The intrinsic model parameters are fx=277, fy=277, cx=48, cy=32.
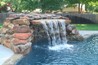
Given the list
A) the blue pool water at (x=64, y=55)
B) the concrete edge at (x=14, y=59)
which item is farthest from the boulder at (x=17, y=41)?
the concrete edge at (x=14, y=59)

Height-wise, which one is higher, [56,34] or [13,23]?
[13,23]

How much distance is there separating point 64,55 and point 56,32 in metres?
2.74

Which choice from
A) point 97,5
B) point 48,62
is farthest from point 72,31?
point 97,5

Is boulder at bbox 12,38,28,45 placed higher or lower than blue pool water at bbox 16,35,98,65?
higher

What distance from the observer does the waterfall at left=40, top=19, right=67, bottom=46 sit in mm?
11859

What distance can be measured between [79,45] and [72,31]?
4.27 feet

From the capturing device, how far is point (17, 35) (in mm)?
9812

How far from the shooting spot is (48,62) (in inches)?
336

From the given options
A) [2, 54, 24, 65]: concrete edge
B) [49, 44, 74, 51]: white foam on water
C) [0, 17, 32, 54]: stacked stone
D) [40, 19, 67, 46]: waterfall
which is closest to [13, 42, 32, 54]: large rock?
[0, 17, 32, 54]: stacked stone

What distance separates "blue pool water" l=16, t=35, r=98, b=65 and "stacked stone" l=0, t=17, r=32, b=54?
0.38 meters

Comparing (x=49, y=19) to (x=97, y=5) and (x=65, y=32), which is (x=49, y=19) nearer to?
(x=65, y=32)

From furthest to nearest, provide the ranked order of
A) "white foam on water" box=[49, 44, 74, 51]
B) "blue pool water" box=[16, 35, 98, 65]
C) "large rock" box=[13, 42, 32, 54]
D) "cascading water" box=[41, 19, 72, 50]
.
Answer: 1. "cascading water" box=[41, 19, 72, 50]
2. "white foam on water" box=[49, 44, 74, 51]
3. "large rock" box=[13, 42, 32, 54]
4. "blue pool water" box=[16, 35, 98, 65]

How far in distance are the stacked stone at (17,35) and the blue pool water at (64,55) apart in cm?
38

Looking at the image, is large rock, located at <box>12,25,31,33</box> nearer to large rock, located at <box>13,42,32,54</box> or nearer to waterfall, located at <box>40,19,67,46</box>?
large rock, located at <box>13,42,32,54</box>
